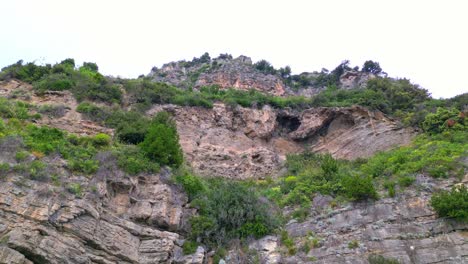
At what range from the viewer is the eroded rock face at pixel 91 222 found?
474 inches

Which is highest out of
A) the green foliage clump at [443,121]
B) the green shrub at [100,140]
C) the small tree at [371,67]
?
the small tree at [371,67]

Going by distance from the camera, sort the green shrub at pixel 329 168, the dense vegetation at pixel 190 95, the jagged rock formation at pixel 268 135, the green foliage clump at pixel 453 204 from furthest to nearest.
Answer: the dense vegetation at pixel 190 95
the jagged rock formation at pixel 268 135
the green shrub at pixel 329 168
the green foliage clump at pixel 453 204

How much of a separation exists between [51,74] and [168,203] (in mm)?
14485

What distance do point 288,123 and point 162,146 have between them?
12680 mm

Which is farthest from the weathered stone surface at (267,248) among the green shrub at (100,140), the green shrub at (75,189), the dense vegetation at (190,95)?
the dense vegetation at (190,95)

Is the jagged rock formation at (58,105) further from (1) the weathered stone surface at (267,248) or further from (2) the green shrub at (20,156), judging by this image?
(1) the weathered stone surface at (267,248)

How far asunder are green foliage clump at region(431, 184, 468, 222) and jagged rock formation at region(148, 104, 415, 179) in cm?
837

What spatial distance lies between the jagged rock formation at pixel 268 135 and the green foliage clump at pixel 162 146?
3.56 m

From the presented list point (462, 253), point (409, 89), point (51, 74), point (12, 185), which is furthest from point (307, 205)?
point (51, 74)

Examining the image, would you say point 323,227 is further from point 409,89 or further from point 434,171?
point 409,89

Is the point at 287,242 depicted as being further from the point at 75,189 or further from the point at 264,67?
the point at 264,67

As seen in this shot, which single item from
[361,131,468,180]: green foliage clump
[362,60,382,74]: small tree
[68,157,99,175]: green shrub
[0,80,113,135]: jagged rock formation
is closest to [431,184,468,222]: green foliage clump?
[361,131,468,180]: green foliage clump

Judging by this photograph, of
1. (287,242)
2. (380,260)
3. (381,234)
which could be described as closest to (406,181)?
(381,234)

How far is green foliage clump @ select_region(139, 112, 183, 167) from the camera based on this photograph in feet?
60.3
